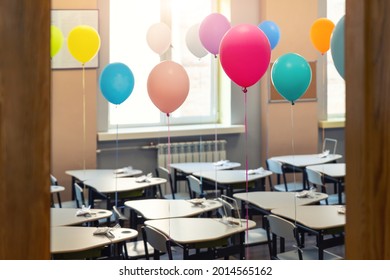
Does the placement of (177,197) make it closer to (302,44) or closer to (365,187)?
(302,44)

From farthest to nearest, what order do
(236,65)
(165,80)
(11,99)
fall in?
(165,80) < (236,65) < (11,99)

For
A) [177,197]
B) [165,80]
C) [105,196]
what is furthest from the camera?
[177,197]

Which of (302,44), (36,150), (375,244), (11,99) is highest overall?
(302,44)

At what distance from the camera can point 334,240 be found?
15.6 feet

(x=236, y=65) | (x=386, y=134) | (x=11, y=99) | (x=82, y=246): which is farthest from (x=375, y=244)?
(x=82, y=246)

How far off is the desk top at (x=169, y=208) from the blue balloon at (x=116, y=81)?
3.56 feet

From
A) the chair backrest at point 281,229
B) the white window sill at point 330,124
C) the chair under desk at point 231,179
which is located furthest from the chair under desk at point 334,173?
the chair backrest at point 281,229

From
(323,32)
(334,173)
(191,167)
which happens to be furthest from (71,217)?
(323,32)

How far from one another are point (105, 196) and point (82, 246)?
1.87 metres

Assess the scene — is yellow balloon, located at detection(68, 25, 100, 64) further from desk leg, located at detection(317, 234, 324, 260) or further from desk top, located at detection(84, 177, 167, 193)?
desk leg, located at detection(317, 234, 324, 260)

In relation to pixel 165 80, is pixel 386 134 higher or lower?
lower

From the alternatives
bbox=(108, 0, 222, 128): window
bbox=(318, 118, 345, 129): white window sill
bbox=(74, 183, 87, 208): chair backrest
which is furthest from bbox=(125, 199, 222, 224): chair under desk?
bbox=(318, 118, 345, 129): white window sill

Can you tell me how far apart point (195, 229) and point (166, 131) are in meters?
3.47

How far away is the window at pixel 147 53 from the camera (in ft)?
26.1
